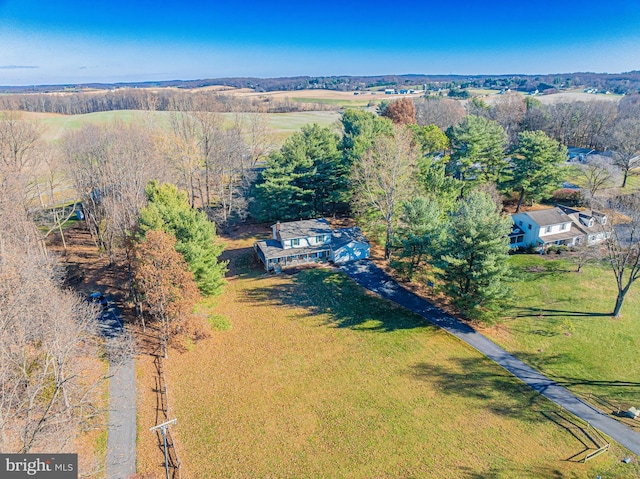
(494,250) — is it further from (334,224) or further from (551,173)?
(551,173)

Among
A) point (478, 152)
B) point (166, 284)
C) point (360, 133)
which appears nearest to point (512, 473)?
point (166, 284)

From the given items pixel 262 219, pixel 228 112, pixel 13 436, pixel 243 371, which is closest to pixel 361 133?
pixel 262 219

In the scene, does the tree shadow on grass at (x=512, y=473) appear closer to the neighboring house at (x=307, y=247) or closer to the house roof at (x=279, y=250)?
the neighboring house at (x=307, y=247)

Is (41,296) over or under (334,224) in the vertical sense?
over

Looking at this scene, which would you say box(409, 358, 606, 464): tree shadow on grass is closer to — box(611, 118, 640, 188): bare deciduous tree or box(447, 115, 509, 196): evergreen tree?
box(447, 115, 509, 196): evergreen tree

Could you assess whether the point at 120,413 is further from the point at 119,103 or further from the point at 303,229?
the point at 119,103

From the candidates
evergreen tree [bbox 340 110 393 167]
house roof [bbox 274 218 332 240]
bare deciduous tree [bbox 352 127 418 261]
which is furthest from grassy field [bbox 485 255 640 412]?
evergreen tree [bbox 340 110 393 167]
